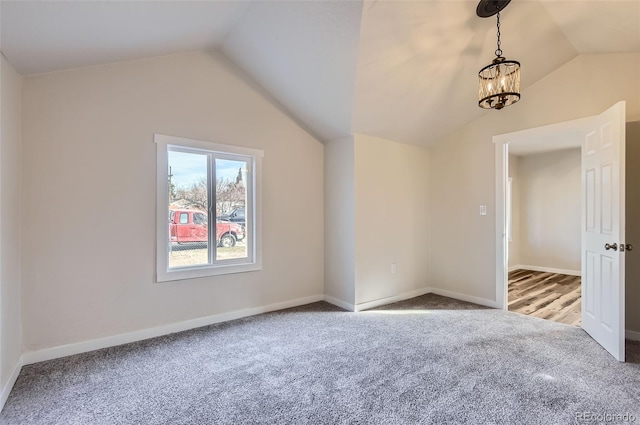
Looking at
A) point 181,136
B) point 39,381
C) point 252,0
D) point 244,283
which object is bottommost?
point 39,381

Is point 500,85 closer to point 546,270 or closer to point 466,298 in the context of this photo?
point 466,298

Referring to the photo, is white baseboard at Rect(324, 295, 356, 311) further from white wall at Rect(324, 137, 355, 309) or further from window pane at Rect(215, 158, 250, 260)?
window pane at Rect(215, 158, 250, 260)

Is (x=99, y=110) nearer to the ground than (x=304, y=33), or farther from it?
nearer to the ground

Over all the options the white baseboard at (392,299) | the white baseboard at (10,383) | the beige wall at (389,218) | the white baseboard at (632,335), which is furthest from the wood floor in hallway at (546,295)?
the white baseboard at (10,383)

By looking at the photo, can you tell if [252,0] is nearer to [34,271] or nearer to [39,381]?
[34,271]

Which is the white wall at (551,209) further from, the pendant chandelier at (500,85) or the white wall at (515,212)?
the pendant chandelier at (500,85)

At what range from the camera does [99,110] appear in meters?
2.82

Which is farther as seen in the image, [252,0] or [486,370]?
[252,0]

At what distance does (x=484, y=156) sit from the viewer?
4.09 m

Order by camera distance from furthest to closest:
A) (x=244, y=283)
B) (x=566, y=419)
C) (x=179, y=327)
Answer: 1. (x=244, y=283)
2. (x=179, y=327)
3. (x=566, y=419)

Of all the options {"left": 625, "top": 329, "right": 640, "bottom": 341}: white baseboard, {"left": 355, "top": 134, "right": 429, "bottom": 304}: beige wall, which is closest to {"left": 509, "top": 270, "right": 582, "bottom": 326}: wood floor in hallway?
{"left": 625, "top": 329, "right": 640, "bottom": 341}: white baseboard

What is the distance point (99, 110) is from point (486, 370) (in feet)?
12.7

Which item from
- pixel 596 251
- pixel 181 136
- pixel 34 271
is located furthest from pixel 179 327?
pixel 596 251

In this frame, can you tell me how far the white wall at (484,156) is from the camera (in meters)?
3.16
